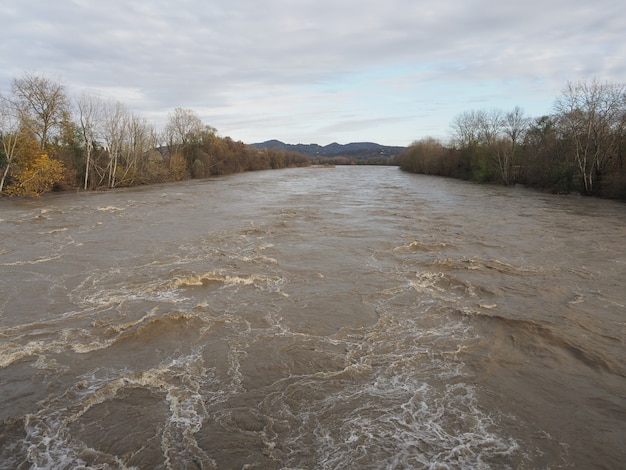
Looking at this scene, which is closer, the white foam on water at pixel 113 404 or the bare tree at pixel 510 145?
the white foam on water at pixel 113 404

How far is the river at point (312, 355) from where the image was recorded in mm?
4215

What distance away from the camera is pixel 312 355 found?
19.9ft

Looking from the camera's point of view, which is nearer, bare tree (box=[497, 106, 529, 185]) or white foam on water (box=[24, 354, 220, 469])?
white foam on water (box=[24, 354, 220, 469])

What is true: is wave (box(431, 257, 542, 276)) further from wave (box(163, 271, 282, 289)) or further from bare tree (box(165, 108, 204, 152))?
bare tree (box(165, 108, 204, 152))

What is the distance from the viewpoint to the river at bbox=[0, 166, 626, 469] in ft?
13.8

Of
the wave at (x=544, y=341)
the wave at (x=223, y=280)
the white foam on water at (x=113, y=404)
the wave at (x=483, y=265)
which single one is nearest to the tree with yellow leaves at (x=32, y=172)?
the wave at (x=223, y=280)

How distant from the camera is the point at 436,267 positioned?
10578 millimetres

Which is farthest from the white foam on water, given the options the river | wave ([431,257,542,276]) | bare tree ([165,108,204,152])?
bare tree ([165,108,204,152])

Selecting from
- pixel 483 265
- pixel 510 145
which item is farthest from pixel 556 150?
pixel 483 265

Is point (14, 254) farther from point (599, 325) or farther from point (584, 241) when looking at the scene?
point (584, 241)

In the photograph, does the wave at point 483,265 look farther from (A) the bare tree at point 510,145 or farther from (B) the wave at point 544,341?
(A) the bare tree at point 510,145

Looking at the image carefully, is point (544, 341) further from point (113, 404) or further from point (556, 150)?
point (556, 150)

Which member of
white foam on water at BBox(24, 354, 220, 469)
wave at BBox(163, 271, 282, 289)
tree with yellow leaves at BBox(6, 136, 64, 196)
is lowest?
white foam on water at BBox(24, 354, 220, 469)

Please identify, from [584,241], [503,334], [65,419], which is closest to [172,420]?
[65,419]
